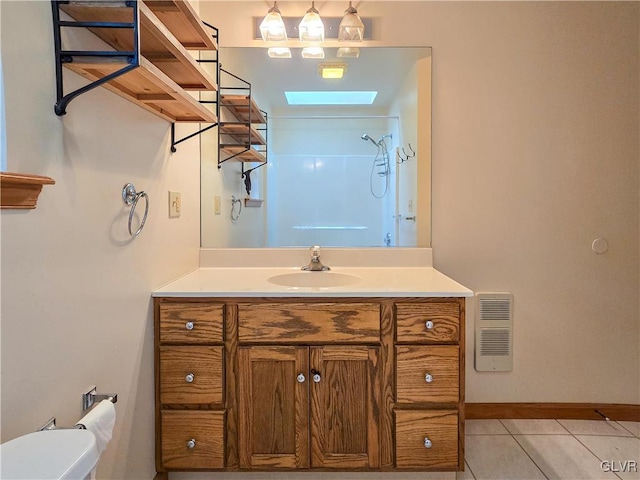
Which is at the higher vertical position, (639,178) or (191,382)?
(639,178)

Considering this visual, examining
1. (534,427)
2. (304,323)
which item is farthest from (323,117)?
(534,427)

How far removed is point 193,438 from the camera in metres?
1.44

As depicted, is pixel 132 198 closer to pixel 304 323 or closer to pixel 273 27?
pixel 304 323

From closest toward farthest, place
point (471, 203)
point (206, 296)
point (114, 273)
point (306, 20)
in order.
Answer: point (114, 273) → point (206, 296) → point (306, 20) → point (471, 203)

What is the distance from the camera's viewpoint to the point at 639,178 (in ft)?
6.39

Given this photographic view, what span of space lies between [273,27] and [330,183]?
30.9 inches

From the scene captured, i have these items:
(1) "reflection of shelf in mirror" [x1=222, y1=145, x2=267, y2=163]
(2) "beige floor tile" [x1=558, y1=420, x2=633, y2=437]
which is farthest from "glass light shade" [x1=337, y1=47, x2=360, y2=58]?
(2) "beige floor tile" [x1=558, y1=420, x2=633, y2=437]

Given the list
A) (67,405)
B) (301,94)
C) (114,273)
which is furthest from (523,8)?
(67,405)

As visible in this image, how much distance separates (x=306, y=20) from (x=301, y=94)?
33 centimetres

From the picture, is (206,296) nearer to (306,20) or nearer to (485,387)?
(306,20)

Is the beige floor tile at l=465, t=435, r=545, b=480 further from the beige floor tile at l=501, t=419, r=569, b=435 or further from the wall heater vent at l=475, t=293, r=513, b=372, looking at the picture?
the wall heater vent at l=475, t=293, r=513, b=372

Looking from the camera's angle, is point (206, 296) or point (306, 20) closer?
point (206, 296)

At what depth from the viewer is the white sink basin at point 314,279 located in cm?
180

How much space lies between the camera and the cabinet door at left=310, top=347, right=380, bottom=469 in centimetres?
144
